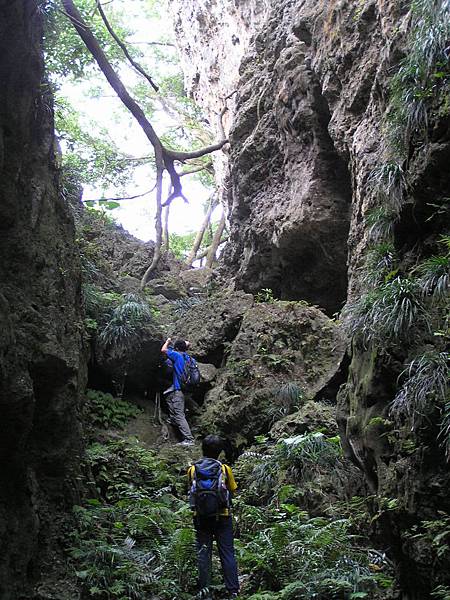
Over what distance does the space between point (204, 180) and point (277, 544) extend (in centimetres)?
2293

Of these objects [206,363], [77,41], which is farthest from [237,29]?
[206,363]

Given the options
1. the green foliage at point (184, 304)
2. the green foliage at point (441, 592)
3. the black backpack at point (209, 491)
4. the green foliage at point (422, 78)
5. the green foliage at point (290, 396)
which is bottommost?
the green foliage at point (441, 592)

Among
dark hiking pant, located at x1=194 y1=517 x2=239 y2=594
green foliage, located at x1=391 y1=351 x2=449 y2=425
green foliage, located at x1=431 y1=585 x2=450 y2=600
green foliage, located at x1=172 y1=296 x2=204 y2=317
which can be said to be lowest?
green foliage, located at x1=431 y1=585 x2=450 y2=600

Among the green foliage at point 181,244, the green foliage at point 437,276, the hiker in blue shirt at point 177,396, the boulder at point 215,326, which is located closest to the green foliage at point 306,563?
the green foliage at point 437,276

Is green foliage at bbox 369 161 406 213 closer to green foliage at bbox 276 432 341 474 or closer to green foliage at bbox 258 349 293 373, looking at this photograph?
green foliage at bbox 276 432 341 474

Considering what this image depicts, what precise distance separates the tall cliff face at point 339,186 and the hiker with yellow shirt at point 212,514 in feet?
4.68

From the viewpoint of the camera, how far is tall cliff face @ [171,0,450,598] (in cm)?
551

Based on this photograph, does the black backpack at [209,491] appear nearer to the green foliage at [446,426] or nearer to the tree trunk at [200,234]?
the green foliage at [446,426]

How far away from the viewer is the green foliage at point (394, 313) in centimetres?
541

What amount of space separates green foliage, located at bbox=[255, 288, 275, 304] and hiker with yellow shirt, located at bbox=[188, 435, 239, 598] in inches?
273

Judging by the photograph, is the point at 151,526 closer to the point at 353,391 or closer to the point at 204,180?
the point at 353,391

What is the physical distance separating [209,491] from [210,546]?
56 centimetres

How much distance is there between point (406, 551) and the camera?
4891 millimetres

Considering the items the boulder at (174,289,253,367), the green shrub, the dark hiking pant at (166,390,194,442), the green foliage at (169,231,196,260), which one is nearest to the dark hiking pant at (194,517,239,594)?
the green shrub
